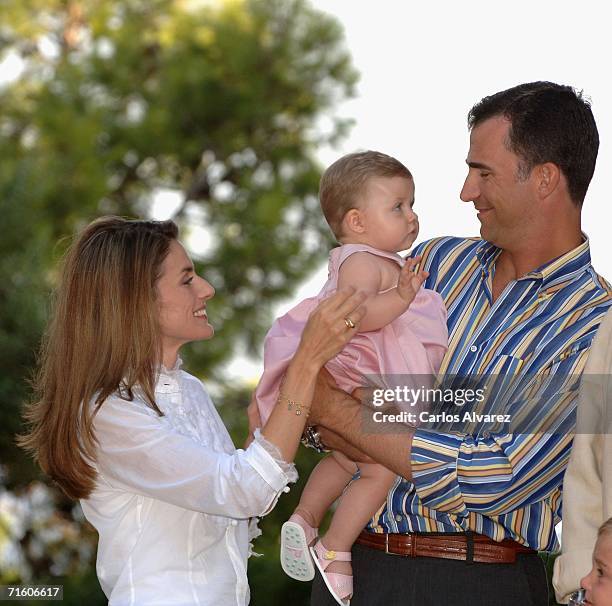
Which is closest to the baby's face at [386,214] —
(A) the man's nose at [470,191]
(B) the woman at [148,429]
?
(A) the man's nose at [470,191]

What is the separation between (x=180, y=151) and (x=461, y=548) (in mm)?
5995

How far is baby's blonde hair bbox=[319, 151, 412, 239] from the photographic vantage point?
3.09 meters

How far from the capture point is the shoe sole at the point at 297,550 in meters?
3.01

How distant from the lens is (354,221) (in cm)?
311

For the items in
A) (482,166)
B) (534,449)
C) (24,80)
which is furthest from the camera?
(24,80)

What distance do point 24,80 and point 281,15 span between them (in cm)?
211

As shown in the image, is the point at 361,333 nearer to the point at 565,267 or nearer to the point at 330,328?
the point at 330,328

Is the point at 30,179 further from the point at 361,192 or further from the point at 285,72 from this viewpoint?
the point at 361,192

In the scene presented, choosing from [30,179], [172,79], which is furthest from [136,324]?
[172,79]

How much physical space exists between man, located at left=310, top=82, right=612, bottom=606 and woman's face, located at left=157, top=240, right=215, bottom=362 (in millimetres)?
355

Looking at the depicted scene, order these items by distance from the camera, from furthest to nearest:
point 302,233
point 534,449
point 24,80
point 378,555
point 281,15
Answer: point 24,80, point 281,15, point 302,233, point 378,555, point 534,449

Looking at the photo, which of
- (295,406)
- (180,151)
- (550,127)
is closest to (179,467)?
(295,406)

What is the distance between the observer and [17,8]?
9.20 metres

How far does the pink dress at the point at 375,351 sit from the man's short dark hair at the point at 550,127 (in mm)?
481
